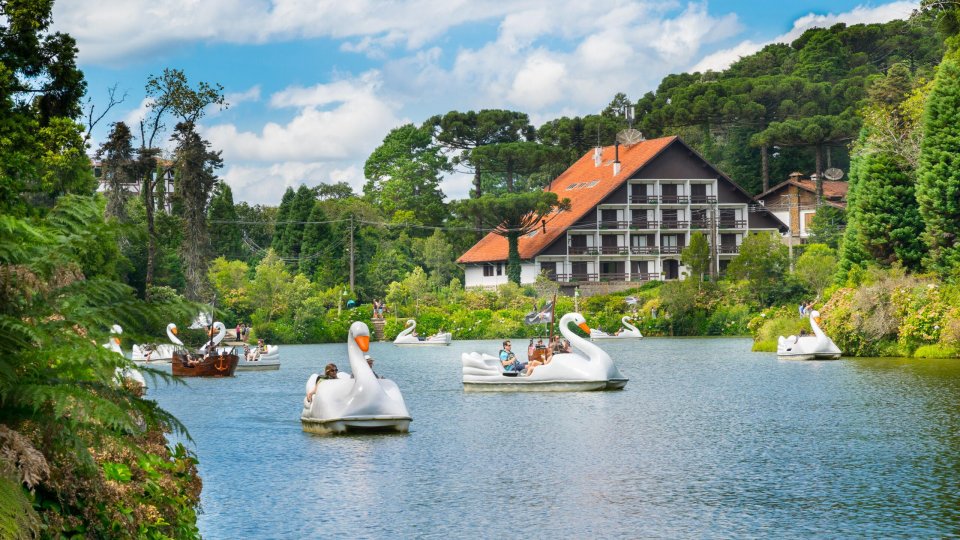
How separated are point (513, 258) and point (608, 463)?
2668 inches

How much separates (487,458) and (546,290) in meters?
63.8

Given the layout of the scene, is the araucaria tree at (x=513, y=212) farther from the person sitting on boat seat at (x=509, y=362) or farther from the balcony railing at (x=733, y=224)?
the person sitting on boat seat at (x=509, y=362)

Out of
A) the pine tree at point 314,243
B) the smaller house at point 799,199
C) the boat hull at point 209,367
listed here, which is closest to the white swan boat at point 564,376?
the boat hull at point 209,367

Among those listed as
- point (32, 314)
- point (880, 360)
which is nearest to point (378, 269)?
point (880, 360)

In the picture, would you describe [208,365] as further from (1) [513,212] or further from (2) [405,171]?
(2) [405,171]

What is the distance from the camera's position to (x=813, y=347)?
45625 mm

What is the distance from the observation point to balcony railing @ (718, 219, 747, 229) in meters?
93.6

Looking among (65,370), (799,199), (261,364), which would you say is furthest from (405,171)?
(65,370)

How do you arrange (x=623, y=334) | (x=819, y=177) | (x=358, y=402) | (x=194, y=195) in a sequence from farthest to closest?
1. (x=819, y=177)
2. (x=623, y=334)
3. (x=194, y=195)
4. (x=358, y=402)

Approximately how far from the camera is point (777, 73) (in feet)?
385

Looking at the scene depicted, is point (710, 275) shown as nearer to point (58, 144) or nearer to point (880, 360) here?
point (880, 360)

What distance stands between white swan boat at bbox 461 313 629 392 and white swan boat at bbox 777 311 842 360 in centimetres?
1281

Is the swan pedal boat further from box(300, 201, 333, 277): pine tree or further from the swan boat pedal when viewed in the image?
box(300, 201, 333, 277): pine tree

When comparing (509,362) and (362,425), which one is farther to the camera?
(509,362)
